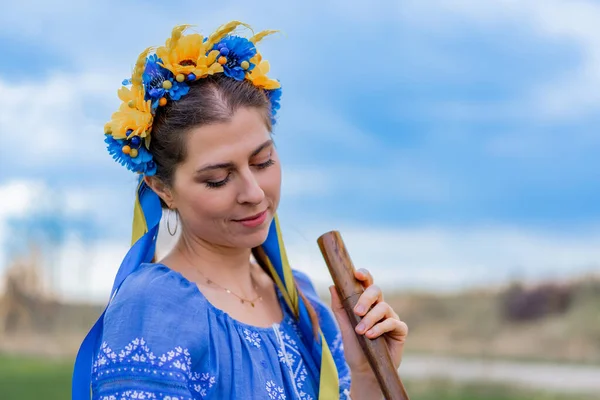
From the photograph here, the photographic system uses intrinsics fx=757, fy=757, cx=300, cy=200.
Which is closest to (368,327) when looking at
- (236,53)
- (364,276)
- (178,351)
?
(364,276)

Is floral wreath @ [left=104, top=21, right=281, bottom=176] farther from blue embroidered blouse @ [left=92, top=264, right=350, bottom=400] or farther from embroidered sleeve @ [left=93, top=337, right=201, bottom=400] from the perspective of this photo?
embroidered sleeve @ [left=93, top=337, right=201, bottom=400]

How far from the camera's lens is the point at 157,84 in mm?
2213

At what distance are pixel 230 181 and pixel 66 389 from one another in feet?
23.7

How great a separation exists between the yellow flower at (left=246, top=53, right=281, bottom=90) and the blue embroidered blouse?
63 cm

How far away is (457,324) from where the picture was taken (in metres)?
11.0

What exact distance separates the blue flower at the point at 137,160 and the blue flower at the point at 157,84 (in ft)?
0.46

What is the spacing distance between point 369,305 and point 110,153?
0.89 m

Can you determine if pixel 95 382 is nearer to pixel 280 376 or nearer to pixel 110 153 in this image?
pixel 280 376

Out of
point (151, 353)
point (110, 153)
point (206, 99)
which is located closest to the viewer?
point (151, 353)

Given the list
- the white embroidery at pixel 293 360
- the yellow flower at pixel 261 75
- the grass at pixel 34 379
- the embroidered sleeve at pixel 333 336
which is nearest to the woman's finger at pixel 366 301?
the white embroidery at pixel 293 360

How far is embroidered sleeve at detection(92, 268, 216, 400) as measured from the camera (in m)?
1.91

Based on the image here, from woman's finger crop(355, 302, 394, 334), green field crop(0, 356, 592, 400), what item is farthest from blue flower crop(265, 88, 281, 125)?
green field crop(0, 356, 592, 400)

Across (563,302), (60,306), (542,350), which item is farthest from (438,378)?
(60,306)

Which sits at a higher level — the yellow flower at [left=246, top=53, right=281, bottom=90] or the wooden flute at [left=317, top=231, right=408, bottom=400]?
the yellow flower at [left=246, top=53, right=281, bottom=90]
